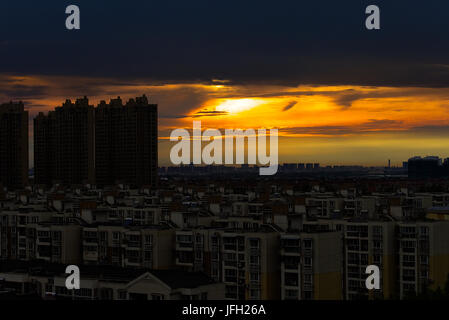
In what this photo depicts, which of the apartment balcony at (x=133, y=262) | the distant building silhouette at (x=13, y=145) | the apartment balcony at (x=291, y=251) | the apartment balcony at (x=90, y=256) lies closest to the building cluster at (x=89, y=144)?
the distant building silhouette at (x=13, y=145)

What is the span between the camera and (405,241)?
34.1 m

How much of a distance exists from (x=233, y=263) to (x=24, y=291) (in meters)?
8.29

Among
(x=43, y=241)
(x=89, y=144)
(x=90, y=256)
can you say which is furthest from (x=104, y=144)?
(x=90, y=256)

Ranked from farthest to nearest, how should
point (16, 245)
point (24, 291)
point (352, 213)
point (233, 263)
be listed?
point (352, 213) < point (16, 245) < point (233, 263) < point (24, 291)

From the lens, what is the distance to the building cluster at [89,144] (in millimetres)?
103750

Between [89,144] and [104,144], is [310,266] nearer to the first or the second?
[104,144]

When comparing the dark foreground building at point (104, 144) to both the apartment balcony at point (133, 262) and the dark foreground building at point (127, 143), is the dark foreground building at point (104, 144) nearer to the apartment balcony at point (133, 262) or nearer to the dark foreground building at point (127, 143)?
the dark foreground building at point (127, 143)

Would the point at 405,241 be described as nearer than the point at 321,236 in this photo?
No

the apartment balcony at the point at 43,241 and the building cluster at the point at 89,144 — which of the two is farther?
the building cluster at the point at 89,144

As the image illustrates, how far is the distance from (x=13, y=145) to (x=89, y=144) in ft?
33.1

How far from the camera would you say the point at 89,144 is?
107062 mm

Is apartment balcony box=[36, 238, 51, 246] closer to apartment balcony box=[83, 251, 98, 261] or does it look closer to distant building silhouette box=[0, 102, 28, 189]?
apartment balcony box=[83, 251, 98, 261]
